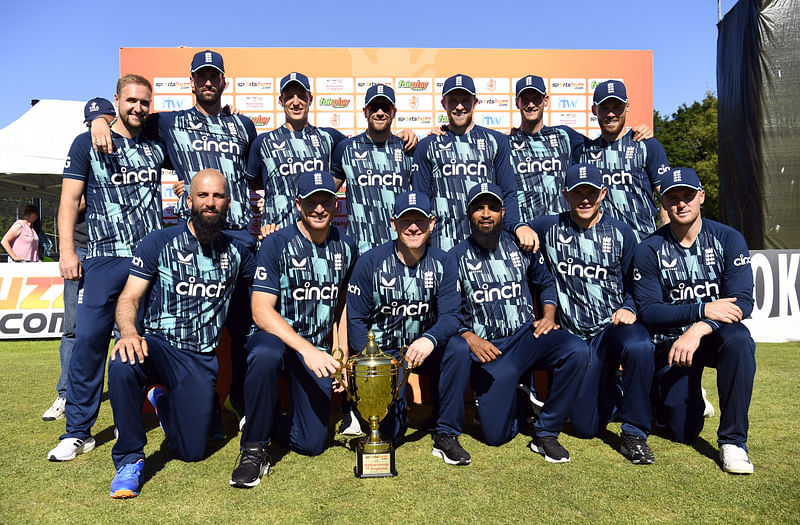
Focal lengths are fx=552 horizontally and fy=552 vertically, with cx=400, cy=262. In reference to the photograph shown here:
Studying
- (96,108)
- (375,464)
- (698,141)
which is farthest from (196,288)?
(698,141)

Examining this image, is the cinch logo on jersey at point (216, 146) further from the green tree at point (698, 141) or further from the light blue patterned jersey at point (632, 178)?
the green tree at point (698, 141)

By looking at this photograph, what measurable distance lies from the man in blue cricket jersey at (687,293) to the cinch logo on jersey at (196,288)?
2660 millimetres

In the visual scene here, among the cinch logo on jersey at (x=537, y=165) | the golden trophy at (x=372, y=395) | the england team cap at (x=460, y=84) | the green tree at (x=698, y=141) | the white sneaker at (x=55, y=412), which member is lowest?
the white sneaker at (x=55, y=412)

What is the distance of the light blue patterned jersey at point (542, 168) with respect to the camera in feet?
15.0

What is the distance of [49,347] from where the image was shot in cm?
811

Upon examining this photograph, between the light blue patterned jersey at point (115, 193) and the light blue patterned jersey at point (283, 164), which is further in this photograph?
the light blue patterned jersey at point (283, 164)

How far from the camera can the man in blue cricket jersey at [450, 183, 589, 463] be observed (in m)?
3.38

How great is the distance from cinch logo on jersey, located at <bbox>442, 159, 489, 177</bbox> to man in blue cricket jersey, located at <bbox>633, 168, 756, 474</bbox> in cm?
129

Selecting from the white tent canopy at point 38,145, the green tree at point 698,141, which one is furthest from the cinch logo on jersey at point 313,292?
the green tree at point 698,141

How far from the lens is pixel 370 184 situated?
423 cm

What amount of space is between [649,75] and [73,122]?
477 inches

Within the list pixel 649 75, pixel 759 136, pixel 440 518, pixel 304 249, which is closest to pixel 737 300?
pixel 440 518

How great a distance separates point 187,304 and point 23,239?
8.23 metres

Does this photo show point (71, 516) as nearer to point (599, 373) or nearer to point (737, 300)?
point (599, 373)
